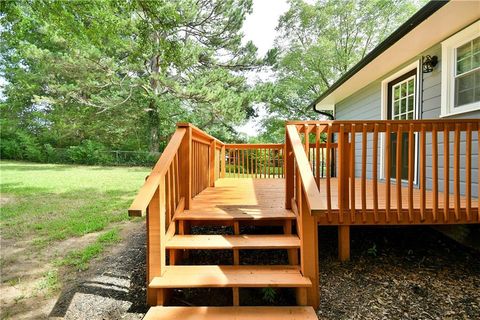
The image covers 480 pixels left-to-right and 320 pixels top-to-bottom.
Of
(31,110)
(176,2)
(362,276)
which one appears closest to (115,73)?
(176,2)

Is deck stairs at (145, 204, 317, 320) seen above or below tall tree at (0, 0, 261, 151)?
below

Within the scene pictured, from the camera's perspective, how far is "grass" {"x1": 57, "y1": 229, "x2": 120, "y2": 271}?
310 cm

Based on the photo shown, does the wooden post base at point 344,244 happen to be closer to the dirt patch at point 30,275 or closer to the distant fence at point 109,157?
the dirt patch at point 30,275

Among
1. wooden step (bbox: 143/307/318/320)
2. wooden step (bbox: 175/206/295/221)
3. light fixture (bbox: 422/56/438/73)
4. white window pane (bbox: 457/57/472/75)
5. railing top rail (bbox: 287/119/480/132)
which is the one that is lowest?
wooden step (bbox: 143/307/318/320)

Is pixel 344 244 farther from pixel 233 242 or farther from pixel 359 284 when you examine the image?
pixel 233 242

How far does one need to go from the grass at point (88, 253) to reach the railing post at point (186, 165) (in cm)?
132

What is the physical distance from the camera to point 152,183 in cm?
213

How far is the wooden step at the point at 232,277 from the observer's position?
2098mm

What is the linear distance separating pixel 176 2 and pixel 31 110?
1411cm

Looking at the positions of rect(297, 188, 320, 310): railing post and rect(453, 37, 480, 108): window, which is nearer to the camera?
rect(297, 188, 320, 310): railing post

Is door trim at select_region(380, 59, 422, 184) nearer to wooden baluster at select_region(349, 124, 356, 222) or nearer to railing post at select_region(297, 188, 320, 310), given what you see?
wooden baluster at select_region(349, 124, 356, 222)

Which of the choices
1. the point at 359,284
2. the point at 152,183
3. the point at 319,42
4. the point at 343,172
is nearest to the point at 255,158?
the point at 343,172

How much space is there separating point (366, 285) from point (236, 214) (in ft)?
4.42

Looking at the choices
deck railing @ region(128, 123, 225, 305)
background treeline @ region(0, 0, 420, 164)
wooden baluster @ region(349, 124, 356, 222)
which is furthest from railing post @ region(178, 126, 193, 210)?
background treeline @ region(0, 0, 420, 164)
